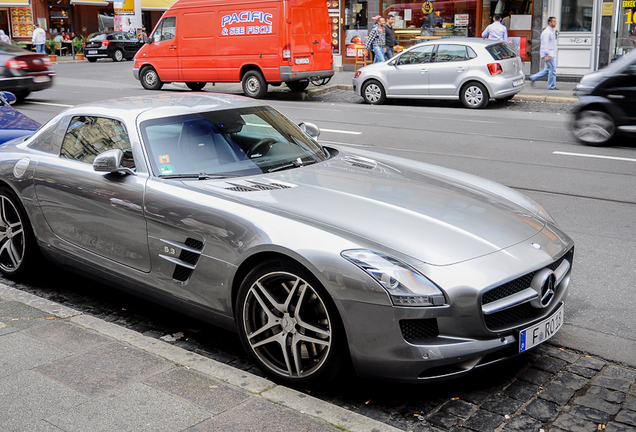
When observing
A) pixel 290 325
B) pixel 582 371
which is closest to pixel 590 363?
pixel 582 371

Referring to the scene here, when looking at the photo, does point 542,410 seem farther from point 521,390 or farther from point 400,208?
point 400,208

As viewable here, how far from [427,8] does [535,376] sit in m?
21.1

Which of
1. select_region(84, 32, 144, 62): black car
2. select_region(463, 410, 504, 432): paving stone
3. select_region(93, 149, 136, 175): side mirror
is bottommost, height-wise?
select_region(463, 410, 504, 432): paving stone

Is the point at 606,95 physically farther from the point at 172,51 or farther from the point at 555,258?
the point at 172,51

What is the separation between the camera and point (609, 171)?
898cm

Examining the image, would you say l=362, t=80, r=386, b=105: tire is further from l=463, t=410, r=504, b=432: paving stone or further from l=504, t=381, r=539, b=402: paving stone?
l=463, t=410, r=504, b=432: paving stone

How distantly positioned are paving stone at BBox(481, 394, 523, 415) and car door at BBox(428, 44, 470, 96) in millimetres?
13125

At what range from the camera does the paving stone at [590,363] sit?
3771 mm

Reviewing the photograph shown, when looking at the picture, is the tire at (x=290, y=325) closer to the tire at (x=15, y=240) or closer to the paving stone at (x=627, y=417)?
the paving stone at (x=627, y=417)

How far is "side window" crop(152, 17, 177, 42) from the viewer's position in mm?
Answer: 19297

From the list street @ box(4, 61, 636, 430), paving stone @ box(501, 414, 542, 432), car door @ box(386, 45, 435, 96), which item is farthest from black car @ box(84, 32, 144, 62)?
paving stone @ box(501, 414, 542, 432)

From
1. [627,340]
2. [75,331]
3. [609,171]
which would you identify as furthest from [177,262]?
[609,171]

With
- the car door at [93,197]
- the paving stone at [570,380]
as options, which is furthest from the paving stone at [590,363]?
the car door at [93,197]

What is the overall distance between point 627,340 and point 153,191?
295 cm
